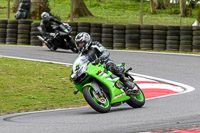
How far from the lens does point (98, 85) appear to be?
7.48 metres

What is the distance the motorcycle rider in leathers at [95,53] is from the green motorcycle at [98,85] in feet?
0.35

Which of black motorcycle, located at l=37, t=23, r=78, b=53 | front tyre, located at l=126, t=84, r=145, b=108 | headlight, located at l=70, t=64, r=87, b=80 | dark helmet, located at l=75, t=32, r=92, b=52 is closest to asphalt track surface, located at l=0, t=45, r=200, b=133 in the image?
front tyre, located at l=126, t=84, r=145, b=108

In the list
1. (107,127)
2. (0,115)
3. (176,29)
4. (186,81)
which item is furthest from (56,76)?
(176,29)

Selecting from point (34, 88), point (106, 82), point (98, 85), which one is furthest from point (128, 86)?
point (34, 88)

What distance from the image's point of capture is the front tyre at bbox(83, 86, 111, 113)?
7.16m

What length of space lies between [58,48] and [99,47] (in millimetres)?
11524

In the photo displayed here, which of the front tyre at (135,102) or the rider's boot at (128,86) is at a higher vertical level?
the rider's boot at (128,86)

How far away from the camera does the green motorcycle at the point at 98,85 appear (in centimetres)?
727

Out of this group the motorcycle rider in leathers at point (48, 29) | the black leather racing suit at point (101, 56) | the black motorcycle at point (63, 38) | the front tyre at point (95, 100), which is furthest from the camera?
the motorcycle rider in leathers at point (48, 29)

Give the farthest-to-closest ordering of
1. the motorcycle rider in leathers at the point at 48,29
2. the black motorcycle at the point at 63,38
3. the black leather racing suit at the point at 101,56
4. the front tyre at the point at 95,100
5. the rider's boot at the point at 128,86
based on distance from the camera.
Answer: the motorcycle rider in leathers at the point at 48,29 < the black motorcycle at the point at 63,38 < the rider's boot at the point at 128,86 < the black leather racing suit at the point at 101,56 < the front tyre at the point at 95,100

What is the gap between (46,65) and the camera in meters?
14.0

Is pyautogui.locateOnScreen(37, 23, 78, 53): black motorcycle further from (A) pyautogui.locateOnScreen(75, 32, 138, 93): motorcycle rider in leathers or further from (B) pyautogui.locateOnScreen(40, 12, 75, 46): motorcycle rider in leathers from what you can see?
(A) pyautogui.locateOnScreen(75, 32, 138, 93): motorcycle rider in leathers

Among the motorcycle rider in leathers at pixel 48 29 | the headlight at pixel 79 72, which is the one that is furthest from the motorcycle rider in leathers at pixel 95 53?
the motorcycle rider in leathers at pixel 48 29

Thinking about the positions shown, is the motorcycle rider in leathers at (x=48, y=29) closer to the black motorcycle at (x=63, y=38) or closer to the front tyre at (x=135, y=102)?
the black motorcycle at (x=63, y=38)
